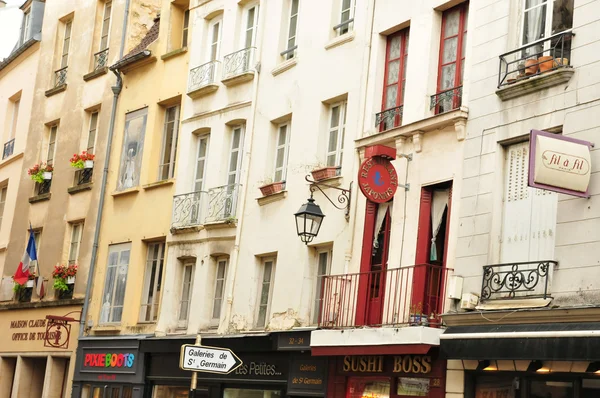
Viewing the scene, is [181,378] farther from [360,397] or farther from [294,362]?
[360,397]

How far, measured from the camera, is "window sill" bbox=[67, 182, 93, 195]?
94.3ft

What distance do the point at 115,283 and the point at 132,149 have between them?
10.2ft

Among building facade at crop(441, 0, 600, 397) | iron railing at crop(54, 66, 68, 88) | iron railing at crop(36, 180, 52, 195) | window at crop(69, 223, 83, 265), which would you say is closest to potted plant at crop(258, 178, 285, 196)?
building facade at crop(441, 0, 600, 397)

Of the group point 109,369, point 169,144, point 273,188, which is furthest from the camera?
point 169,144

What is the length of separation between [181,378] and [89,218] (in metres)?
6.37

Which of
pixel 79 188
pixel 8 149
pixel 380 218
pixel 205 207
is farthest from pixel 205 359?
pixel 8 149

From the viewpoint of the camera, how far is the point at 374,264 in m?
18.8

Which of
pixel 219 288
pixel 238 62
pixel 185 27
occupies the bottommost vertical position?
pixel 219 288

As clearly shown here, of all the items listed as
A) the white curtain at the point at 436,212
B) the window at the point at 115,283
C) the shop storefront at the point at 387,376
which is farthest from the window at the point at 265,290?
the window at the point at 115,283

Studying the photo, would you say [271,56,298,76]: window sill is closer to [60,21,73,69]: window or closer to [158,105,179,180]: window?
[158,105,179,180]: window

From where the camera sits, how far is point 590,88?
1471cm

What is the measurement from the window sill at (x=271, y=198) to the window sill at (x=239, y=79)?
8.88 feet

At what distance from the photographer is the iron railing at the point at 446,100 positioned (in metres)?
17.5

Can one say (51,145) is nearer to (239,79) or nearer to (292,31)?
(239,79)
